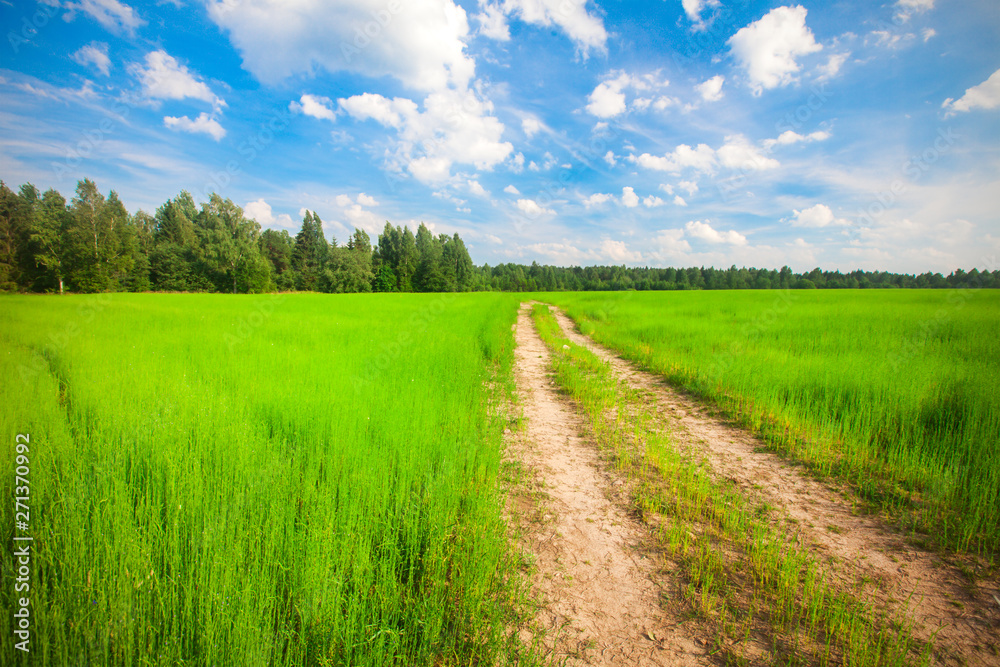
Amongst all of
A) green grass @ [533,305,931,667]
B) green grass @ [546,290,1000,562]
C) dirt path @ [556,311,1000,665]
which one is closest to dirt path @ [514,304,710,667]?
green grass @ [533,305,931,667]

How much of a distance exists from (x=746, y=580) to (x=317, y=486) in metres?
3.22

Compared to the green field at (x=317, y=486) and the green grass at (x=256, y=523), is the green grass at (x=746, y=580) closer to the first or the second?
the green field at (x=317, y=486)

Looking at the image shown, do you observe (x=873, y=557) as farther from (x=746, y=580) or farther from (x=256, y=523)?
(x=256, y=523)

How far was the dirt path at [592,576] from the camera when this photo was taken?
185cm

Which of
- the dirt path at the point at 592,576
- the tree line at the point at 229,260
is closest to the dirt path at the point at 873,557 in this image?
the dirt path at the point at 592,576

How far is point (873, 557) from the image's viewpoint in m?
2.61

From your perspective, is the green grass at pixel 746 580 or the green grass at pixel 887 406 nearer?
the green grass at pixel 746 580

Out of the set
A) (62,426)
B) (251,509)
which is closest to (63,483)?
(62,426)

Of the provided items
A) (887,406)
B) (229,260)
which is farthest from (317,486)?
(229,260)

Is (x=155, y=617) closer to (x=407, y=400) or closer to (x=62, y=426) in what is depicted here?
(x=62, y=426)

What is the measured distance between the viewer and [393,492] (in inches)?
105

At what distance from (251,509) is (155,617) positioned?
615 mm

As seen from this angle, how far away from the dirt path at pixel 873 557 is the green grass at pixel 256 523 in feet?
8.17

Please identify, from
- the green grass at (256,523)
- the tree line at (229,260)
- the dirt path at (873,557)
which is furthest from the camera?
the tree line at (229,260)
